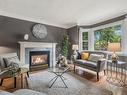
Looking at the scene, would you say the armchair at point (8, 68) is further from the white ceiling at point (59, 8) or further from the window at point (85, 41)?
the window at point (85, 41)

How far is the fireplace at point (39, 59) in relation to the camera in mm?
4855

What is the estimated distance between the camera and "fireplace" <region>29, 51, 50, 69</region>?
15.9ft

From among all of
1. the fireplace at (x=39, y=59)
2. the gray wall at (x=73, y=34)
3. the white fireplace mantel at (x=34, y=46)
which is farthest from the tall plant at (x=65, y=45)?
the fireplace at (x=39, y=59)

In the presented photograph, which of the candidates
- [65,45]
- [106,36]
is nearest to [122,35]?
[106,36]

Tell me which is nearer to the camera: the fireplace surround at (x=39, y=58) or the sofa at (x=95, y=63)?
the sofa at (x=95, y=63)

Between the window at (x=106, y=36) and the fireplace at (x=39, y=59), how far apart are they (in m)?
2.74

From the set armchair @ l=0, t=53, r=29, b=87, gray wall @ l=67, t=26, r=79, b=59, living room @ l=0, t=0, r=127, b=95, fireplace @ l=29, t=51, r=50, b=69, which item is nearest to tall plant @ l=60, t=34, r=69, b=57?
living room @ l=0, t=0, r=127, b=95

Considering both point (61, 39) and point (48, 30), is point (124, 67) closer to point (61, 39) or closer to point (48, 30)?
point (61, 39)

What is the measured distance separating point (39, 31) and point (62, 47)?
1.67 metres

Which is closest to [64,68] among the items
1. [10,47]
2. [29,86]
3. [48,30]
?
[29,86]

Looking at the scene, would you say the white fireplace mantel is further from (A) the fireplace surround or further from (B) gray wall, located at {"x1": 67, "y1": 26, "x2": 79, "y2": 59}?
(B) gray wall, located at {"x1": 67, "y1": 26, "x2": 79, "y2": 59}

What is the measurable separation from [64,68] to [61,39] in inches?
126

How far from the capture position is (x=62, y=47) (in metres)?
6.07

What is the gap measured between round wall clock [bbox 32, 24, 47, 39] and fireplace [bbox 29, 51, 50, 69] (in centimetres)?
84
